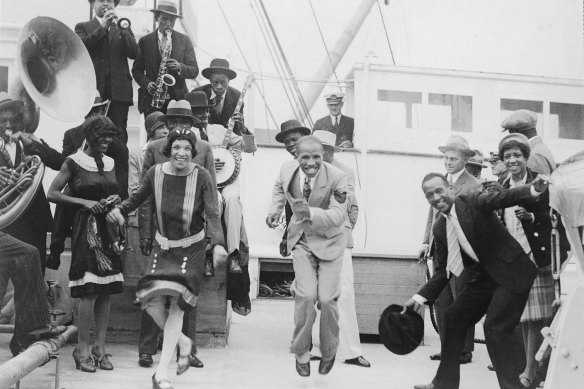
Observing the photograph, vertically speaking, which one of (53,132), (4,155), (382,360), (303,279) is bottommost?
(382,360)

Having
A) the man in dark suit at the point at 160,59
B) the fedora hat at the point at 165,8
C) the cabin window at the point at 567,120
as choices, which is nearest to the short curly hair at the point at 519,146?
the man in dark suit at the point at 160,59

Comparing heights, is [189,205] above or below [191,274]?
above

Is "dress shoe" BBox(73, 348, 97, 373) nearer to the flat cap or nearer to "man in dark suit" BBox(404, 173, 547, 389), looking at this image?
"man in dark suit" BBox(404, 173, 547, 389)

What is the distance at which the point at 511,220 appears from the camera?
20.9 ft

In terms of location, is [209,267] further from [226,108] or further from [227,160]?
[226,108]


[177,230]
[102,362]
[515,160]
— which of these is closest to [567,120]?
[515,160]

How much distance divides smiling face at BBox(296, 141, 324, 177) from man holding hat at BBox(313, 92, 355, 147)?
5.96m

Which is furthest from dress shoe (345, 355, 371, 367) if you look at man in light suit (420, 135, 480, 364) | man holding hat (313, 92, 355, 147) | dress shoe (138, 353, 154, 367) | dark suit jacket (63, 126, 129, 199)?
man holding hat (313, 92, 355, 147)

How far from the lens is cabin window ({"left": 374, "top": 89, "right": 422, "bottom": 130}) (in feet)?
51.9

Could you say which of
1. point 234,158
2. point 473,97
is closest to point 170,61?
point 234,158

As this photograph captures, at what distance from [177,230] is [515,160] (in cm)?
253

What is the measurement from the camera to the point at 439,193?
5797 millimetres

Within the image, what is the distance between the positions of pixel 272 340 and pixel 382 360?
1.37 m

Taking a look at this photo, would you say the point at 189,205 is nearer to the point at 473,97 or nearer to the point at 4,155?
the point at 4,155
